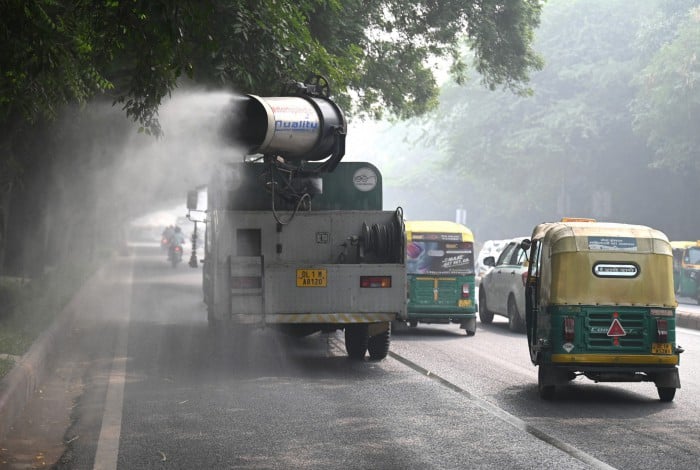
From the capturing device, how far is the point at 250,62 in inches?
565

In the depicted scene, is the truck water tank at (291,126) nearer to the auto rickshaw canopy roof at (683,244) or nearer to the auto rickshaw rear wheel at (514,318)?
the auto rickshaw rear wheel at (514,318)

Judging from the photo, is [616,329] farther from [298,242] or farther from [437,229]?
[437,229]

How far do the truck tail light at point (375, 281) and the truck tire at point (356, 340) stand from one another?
0.86 meters

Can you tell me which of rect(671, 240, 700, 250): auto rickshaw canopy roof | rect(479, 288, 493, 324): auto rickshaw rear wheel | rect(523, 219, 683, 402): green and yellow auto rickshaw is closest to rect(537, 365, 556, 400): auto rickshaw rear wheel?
rect(523, 219, 683, 402): green and yellow auto rickshaw

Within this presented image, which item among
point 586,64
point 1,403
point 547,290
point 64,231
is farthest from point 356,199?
point 586,64

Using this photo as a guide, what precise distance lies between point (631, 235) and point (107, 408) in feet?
18.0

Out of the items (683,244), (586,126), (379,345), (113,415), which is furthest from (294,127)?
(586,126)

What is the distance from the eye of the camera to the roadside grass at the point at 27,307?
12707 millimetres

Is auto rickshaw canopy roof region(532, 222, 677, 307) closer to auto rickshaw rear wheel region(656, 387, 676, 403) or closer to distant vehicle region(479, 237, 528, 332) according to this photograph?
auto rickshaw rear wheel region(656, 387, 676, 403)

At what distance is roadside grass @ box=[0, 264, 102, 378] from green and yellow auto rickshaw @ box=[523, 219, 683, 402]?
5419 mm

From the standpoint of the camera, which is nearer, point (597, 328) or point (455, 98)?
point (597, 328)

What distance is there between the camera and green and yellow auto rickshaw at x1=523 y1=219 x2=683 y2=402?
1088 centimetres

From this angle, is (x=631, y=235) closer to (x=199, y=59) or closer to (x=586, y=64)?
(x=199, y=59)

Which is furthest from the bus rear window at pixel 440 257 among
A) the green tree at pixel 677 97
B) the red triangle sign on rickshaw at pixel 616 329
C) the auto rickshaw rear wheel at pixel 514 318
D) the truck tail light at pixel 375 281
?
the green tree at pixel 677 97
